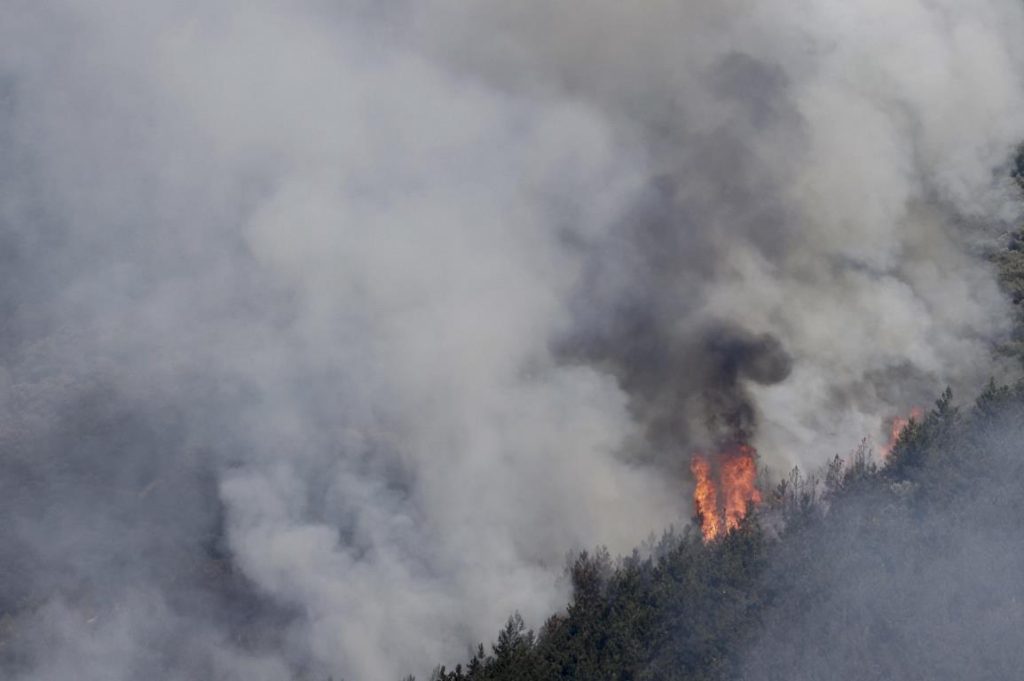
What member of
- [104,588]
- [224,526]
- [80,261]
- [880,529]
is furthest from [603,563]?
[80,261]

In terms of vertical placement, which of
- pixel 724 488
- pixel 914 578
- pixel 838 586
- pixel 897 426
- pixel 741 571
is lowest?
pixel 914 578

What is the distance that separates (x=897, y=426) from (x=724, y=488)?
917 centimetres

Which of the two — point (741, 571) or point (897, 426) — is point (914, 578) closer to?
point (741, 571)

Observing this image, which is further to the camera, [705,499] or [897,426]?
[897,426]

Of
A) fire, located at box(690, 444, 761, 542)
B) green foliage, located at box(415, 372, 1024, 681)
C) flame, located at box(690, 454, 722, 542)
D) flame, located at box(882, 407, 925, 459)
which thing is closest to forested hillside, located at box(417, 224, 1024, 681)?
green foliage, located at box(415, 372, 1024, 681)

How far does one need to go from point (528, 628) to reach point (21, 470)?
26.7m

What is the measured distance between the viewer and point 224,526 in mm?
58375

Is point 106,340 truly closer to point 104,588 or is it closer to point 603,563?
point 104,588

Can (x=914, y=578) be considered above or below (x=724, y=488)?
below

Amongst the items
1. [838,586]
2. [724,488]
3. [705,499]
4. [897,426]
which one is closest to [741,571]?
[838,586]

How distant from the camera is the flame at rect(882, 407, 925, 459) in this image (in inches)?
2307

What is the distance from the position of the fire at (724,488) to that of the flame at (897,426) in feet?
19.8

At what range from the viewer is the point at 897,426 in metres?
61.0

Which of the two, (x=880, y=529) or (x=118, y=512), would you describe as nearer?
(x=880, y=529)
